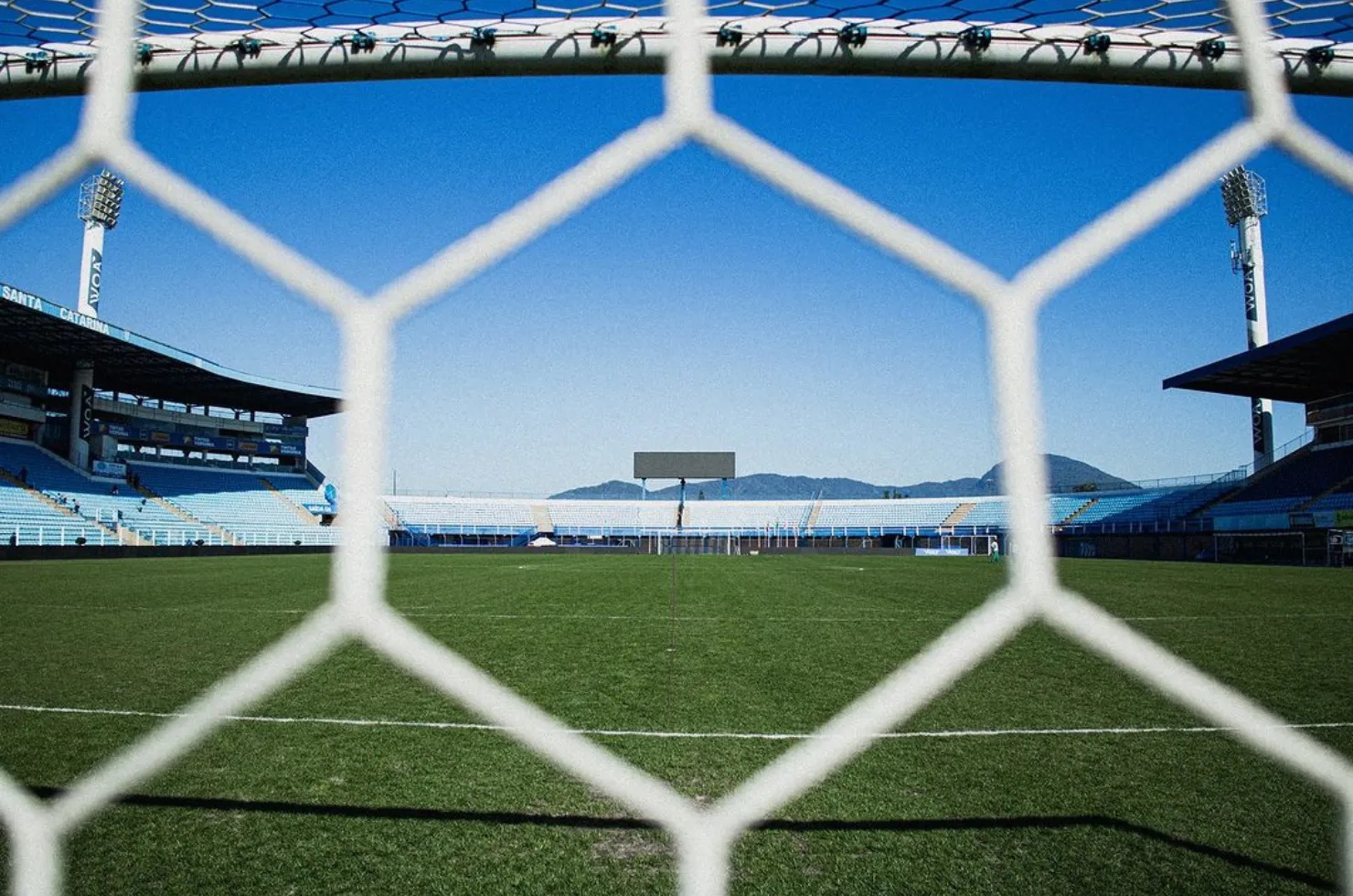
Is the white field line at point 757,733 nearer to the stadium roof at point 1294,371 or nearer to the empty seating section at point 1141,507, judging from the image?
the stadium roof at point 1294,371

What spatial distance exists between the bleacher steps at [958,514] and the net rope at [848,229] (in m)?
34.4

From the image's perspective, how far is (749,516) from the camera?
38.1 m

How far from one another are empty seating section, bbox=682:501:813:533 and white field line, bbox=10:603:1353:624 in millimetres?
29560

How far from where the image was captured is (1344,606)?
7344 mm

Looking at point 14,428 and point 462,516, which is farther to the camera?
point 462,516

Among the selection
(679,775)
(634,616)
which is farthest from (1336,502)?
(679,775)

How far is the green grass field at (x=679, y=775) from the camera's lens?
5.08 ft

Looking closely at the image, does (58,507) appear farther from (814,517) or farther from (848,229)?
(814,517)

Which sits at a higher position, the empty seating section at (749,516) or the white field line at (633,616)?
the empty seating section at (749,516)

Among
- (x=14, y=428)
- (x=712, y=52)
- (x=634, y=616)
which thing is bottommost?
(x=634, y=616)

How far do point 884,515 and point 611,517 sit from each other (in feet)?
41.5

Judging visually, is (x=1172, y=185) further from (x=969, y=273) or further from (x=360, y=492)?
(x=360, y=492)

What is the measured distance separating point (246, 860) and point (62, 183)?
4.47 feet

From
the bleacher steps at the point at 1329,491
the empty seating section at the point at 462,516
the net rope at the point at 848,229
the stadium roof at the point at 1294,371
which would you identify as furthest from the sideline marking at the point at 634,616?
the empty seating section at the point at 462,516
